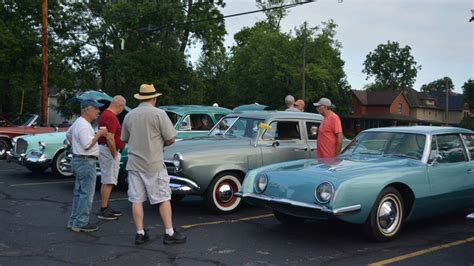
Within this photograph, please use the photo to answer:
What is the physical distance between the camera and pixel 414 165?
6.45 m

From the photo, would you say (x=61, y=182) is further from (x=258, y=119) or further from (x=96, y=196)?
(x=258, y=119)

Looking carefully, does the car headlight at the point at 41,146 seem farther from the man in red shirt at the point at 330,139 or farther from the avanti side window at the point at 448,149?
the avanti side window at the point at 448,149

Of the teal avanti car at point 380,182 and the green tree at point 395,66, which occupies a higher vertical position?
the green tree at point 395,66

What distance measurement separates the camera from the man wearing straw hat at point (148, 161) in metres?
5.85

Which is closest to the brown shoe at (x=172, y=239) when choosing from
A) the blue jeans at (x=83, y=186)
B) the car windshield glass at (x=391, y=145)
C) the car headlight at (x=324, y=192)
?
the blue jeans at (x=83, y=186)

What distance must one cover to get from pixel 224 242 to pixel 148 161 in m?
1.32

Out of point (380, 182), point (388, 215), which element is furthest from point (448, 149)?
point (380, 182)

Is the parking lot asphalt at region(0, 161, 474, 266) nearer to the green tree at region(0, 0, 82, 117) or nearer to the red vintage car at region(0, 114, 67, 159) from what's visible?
the red vintage car at region(0, 114, 67, 159)

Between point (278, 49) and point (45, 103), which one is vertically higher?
point (278, 49)

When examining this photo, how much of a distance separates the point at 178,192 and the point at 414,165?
319 cm

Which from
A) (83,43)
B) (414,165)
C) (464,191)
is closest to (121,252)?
(414,165)

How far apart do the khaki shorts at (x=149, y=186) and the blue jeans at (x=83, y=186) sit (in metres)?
0.91

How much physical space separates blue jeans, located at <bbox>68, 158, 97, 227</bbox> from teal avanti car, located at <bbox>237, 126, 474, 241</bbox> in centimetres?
190

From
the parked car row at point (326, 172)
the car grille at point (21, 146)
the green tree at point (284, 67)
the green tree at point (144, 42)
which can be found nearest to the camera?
the parked car row at point (326, 172)
